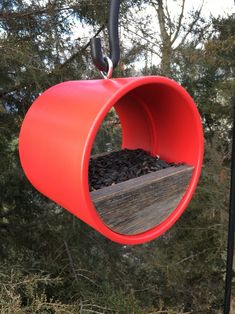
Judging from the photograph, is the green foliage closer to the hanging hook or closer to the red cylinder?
the red cylinder

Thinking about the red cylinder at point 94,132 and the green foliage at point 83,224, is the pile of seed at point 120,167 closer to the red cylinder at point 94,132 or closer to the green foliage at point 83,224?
the red cylinder at point 94,132

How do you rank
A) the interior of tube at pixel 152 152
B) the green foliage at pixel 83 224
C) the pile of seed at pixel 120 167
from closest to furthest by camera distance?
the interior of tube at pixel 152 152, the pile of seed at pixel 120 167, the green foliage at pixel 83 224

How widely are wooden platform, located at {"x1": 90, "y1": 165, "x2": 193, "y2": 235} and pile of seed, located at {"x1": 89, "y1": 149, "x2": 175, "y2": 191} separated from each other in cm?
6

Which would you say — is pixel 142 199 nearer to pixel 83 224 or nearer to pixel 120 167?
pixel 120 167

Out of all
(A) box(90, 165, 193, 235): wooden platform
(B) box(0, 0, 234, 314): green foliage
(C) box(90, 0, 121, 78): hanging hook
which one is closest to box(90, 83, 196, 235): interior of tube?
(A) box(90, 165, 193, 235): wooden platform

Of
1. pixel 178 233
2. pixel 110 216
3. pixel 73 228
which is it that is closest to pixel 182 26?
pixel 178 233

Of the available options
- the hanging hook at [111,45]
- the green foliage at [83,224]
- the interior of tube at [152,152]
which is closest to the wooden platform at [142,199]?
the interior of tube at [152,152]

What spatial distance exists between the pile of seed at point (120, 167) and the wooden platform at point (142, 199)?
0.06 meters

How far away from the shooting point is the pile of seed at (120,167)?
1063 mm

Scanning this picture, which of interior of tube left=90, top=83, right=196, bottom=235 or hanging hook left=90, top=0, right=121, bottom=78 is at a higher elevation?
hanging hook left=90, top=0, right=121, bottom=78

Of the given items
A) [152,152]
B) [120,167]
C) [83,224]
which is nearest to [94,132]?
[120,167]

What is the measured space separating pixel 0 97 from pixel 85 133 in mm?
3162

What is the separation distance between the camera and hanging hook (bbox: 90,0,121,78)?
92cm

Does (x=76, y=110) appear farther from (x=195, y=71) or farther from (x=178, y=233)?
(x=178, y=233)
